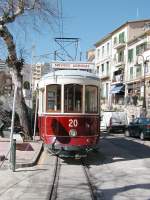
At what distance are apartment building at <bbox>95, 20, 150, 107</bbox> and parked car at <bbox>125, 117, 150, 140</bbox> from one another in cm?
2656

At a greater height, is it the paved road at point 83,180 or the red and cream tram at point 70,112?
the red and cream tram at point 70,112

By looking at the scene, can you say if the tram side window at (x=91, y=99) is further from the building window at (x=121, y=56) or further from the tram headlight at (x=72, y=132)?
the building window at (x=121, y=56)

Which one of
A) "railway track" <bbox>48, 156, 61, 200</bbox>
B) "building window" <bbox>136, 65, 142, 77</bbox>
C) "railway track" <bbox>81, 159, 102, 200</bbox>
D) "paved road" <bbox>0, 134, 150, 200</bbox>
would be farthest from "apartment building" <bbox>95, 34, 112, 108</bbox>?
"railway track" <bbox>81, 159, 102, 200</bbox>

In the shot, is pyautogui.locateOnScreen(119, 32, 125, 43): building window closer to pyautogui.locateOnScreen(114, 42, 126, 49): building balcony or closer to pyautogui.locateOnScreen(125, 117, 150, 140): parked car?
pyautogui.locateOnScreen(114, 42, 126, 49): building balcony

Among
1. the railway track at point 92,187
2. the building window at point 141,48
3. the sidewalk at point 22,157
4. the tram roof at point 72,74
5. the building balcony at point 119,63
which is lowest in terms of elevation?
the railway track at point 92,187

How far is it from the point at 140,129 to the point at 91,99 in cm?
1775

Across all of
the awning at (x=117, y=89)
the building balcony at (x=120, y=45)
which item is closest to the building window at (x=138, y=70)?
the awning at (x=117, y=89)

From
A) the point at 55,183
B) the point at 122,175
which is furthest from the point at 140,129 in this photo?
the point at 55,183

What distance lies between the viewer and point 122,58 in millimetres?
79625

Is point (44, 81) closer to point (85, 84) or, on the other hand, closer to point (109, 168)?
point (85, 84)

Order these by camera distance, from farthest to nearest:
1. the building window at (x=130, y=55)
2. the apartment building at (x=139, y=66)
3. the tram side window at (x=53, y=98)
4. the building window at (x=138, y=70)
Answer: the building window at (x=130, y=55) → the building window at (x=138, y=70) → the apartment building at (x=139, y=66) → the tram side window at (x=53, y=98)

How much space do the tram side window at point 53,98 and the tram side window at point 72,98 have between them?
250 mm

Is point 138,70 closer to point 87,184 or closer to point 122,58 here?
point 122,58

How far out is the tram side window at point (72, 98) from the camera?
1822 centimetres
